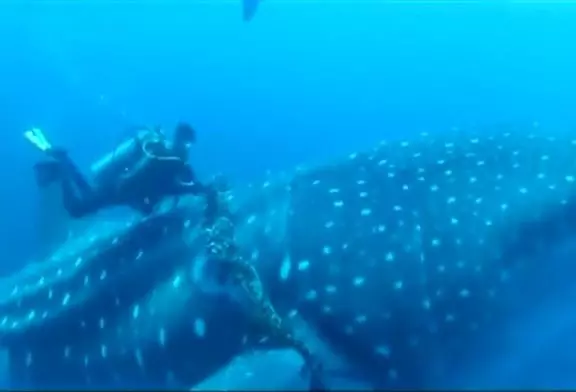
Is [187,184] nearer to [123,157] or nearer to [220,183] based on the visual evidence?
[220,183]

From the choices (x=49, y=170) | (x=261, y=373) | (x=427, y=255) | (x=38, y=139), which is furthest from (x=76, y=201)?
(x=427, y=255)

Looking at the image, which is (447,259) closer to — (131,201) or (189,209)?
(189,209)

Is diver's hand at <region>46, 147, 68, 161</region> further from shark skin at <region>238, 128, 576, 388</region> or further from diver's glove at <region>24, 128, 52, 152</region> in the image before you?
shark skin at <region>238, 128, 576, 388</region>

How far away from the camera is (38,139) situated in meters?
8.16

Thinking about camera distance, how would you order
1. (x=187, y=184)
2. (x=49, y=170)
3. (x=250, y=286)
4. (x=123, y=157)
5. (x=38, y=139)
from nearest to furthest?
(x=250, y=286)
(x=187, y=184)
(x=123, y=157)
(x=49, y=170)
(x=38, y=139)

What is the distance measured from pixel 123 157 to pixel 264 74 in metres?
23.7

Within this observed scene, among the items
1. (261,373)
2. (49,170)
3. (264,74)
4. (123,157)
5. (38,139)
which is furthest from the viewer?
(264,74)

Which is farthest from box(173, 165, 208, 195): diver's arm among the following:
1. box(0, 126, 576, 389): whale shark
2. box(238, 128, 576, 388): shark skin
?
box(238, 128, 576, 388): shark skin

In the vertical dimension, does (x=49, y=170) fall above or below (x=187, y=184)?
above

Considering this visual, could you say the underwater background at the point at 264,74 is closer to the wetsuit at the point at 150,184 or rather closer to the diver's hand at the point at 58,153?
the diver's hand at the point at 58,153

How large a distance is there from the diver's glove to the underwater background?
6.34 m

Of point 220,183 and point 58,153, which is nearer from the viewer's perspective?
point 220,183

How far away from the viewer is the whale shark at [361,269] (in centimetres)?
589

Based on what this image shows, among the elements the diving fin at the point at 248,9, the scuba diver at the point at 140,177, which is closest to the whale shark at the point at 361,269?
the scuba diver at the point at 140,177
